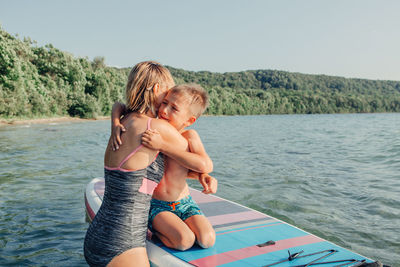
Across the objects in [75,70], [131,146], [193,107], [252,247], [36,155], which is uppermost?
[75,70]

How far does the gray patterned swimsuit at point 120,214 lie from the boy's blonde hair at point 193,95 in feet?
1.65

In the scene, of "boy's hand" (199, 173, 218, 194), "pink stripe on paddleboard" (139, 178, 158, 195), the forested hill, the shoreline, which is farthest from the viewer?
the forested hill

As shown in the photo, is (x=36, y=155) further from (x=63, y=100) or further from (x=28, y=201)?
(x=63, y=100)

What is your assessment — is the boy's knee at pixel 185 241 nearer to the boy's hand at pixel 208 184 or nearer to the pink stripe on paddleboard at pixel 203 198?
the boy's hand at pixel 208 184

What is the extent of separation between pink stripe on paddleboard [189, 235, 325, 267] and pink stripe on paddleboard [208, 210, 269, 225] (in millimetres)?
674

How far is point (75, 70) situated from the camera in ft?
131

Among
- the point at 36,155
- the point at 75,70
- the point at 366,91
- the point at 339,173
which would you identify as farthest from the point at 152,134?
the point at 366,91

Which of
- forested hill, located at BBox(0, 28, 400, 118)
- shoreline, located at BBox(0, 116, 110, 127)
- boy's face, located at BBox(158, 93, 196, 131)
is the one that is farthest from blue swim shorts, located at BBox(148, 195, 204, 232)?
forested hill, located at BBox(0, 28, 400, 118)

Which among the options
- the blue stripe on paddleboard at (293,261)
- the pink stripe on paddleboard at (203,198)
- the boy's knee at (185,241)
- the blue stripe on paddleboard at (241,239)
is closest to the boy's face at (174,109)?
the boy's knee at (185,241)

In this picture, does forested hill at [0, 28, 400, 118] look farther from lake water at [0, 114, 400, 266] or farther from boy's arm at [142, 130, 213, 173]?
boy's arm at [142, 130, 213, 173]

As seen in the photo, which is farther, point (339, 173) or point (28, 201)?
point (339, 173)

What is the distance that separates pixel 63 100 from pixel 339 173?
32857 millimetres

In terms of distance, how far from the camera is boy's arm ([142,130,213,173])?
209cm

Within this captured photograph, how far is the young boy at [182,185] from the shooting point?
2.37 metres
